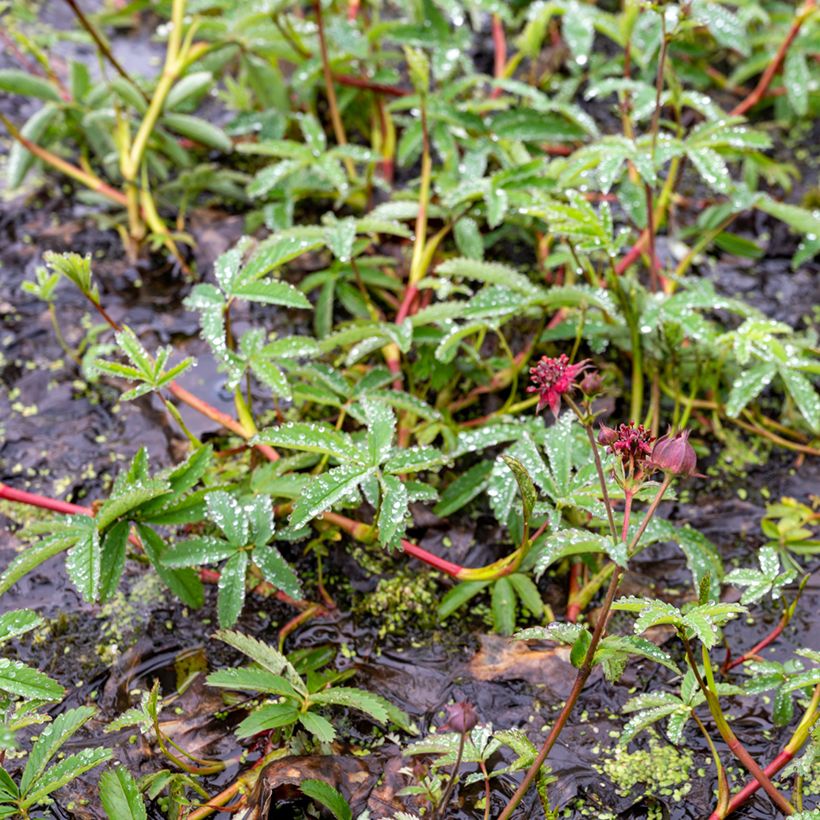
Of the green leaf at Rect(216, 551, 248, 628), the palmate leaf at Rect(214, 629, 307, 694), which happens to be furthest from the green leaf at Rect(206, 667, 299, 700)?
A: the green leaf at Rect(216, 551, 248, 628)

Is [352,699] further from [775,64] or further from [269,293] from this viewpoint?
[775,64]

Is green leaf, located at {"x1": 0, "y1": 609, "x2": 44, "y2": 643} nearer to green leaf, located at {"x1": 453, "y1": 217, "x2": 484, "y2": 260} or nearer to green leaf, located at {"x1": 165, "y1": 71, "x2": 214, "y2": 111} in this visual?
green leaf, located at {"x1": 453, "y1": 217, "x2": 484, "y2": 260}

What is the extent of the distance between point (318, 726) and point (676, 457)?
0.68 metres

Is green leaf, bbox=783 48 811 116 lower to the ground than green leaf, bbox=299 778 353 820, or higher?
higher

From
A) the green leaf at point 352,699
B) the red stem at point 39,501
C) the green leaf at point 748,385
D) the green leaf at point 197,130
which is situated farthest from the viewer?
the green leaf at point 197,130

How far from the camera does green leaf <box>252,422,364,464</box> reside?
5.16ft

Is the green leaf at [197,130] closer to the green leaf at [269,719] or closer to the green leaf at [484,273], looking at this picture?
the green leaf at [484,273]

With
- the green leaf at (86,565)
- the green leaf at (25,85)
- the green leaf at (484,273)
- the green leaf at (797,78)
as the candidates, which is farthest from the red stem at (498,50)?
the green leaf at (86,565)

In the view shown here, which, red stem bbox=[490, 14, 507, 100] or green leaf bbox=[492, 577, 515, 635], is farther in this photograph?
red stem bbox=[490, 14, 507, 100]

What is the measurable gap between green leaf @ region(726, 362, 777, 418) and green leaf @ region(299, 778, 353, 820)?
1.07 metres

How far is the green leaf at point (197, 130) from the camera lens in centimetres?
247

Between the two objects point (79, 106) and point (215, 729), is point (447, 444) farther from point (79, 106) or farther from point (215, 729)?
point (79, 106)

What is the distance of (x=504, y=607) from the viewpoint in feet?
5.45

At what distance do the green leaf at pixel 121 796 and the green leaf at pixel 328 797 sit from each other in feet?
0.80
